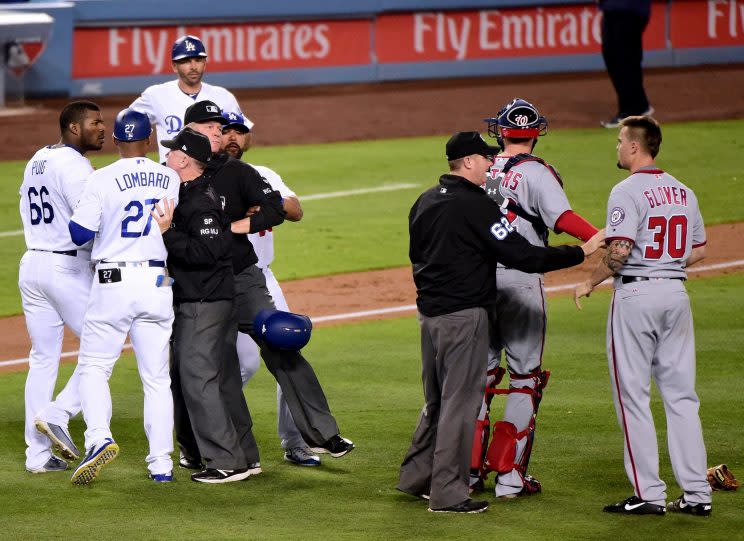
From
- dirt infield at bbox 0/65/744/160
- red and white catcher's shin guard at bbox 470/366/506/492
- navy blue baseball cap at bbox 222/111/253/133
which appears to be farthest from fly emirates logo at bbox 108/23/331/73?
red and white catcher's shin guard at bbox 470/366/506/492

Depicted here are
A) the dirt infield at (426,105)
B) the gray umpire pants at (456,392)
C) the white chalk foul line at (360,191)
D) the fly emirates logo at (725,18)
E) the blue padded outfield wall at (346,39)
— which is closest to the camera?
the gray umpire pants at (456,392)

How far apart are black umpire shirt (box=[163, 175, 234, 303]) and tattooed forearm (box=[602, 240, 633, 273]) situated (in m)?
2.07

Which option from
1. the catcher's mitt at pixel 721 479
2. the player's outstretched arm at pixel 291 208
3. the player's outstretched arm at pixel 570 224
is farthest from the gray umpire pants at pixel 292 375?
the catcher's mitt at pixel 721 479

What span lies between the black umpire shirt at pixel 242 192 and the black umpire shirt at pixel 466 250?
1.07 m

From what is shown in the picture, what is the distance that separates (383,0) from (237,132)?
597 inches

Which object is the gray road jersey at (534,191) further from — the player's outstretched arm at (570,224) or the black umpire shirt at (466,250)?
the black umpire shirt at (466,250)

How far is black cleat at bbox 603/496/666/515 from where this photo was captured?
21.5ft

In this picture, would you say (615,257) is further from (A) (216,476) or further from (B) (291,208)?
(A) (216,476)

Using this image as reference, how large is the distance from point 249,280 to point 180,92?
288 cm

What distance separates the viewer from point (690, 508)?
257 inches

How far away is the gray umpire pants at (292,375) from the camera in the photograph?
7.49m

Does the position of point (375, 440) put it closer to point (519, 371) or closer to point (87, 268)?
point (519, 371)

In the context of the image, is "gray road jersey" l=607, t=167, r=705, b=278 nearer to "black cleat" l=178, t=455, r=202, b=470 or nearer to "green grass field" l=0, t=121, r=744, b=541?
"green grass field" l=0, t=121, r=744, b=541

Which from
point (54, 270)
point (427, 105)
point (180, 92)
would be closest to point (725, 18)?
point (427, 105)
